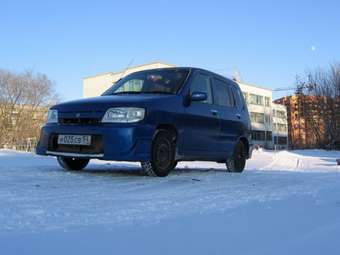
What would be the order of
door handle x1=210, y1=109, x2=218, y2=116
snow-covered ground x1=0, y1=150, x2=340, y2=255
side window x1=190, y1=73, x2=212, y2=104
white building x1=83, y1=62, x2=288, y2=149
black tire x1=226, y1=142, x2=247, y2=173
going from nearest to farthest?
1. snow-covered ground x1=0, y1=150, x2=340, y2=255
2. side window x1=190, y1=73, x2=212, y2=104
3. door handle x1=210, y1=109, x2=218, y2=116
4. black tire x1=226, y1=142, x2=247, y2=173
5. white building x1=83, y1=62, x2=288, y2=149

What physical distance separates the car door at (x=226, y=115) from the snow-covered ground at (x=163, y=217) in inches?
88.3

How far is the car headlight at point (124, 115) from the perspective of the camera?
6.29m

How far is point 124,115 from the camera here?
248 inches

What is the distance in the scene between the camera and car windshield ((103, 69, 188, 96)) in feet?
24.0

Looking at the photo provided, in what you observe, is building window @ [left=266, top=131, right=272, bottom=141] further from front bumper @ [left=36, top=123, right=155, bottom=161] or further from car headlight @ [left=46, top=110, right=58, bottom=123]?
front bumper @ [left=36, top=123, right=155, bottom=161]

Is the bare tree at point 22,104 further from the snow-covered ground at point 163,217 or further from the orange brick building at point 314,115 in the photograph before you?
the snow-covered ground at point 163,217

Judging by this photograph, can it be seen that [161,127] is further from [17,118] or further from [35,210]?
[17,118]

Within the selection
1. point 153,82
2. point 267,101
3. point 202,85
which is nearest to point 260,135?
point 267,101

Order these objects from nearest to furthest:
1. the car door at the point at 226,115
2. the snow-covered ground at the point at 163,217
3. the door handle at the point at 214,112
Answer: the snow-covered ground at the point at 163,217 < the door handle at the point at 214,112 < the car door at the point at 226,115

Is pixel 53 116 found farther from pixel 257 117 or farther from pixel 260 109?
pixel 260 109

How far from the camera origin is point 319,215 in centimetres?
399

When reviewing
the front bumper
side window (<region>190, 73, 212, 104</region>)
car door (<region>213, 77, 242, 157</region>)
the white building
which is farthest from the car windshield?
the white building

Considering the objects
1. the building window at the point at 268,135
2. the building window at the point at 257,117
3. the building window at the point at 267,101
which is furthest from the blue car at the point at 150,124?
Answer: the building window at the point at 267,101

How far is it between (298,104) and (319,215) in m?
49.6
